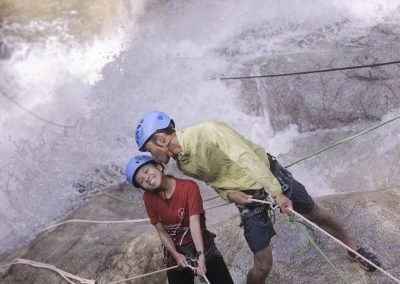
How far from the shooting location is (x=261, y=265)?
305 cm

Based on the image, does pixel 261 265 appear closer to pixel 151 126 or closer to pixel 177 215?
pixel 177 215

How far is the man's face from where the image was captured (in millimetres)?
2809

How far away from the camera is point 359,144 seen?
5738mm

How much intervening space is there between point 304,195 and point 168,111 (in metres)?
4.50

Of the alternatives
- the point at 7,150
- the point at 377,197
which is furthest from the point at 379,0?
the point at 7,150

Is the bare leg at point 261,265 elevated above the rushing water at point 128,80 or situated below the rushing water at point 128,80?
below

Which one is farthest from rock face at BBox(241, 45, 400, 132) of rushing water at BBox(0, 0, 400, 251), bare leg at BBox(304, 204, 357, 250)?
bare leg at BBox(304, 204, 357, 250)

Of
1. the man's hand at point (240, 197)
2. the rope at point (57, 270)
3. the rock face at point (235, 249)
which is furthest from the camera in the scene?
the rope at point (57, 270)

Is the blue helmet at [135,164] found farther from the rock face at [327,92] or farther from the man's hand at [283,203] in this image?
the rock face at [327,92]

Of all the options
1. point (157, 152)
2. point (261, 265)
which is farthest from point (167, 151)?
point (261, 265)

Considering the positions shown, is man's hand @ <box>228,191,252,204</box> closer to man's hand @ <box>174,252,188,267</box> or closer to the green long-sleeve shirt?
the green long-sleeve shirt

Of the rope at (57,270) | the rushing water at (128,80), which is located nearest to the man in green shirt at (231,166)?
the rope at (57,270)

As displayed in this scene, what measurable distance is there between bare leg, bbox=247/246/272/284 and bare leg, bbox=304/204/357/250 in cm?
41

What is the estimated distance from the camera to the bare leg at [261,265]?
302 cm
